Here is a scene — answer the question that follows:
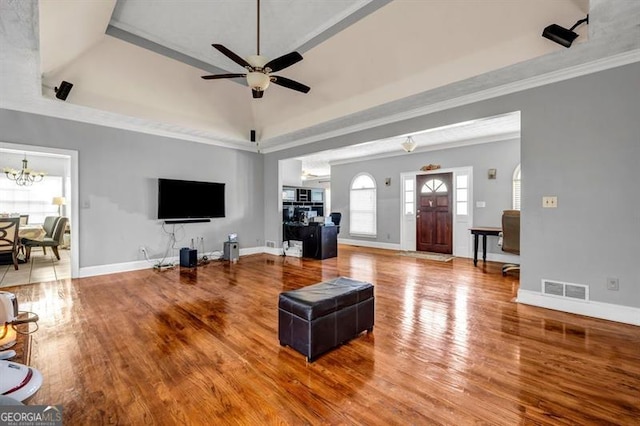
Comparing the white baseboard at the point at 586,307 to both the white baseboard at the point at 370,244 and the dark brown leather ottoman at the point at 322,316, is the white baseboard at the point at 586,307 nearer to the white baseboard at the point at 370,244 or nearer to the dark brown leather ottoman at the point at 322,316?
the dark brown leather ottoman at the point at 322,316

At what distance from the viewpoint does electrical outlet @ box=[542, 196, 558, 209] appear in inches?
130

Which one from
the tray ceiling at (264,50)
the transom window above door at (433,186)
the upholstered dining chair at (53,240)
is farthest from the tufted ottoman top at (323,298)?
the upholstered dining chair at (53,240)

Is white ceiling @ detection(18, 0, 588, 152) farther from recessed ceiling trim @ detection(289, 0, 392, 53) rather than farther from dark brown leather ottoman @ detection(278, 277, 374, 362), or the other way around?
dark brown leather ottoman @ detection(278, 277, 374, 362)

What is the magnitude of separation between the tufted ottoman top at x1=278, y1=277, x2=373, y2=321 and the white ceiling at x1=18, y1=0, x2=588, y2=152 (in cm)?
281

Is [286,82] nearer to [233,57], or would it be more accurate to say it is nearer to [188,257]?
[233,57]

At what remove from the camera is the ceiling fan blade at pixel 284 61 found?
292 cm

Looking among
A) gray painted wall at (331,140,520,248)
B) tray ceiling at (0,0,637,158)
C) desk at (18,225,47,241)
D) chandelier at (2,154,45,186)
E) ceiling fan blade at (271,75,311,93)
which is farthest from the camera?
chandelier at (2,154,45,186)

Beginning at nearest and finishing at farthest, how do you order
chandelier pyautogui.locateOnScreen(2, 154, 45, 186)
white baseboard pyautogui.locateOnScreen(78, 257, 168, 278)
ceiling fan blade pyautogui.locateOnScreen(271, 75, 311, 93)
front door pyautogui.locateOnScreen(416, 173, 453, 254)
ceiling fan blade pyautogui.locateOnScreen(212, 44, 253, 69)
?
ceiling fan blade pyautogui.locateOnScreen(212, 44, 253, 69)
ceiling fan blade pyautogui.locateOnScreen(271, 75, 311, 93)
white baseboard pyautogui.locateOnScreen(78, 257, 168, 278)
front door pyautogui.locateOnScreen(416, 173, 453, 254)
chandelier pyautogui.locateOnScreen(2, 154, 45, 186)

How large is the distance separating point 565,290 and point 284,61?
Result: 13.4ft

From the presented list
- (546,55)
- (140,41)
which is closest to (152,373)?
(140,41)

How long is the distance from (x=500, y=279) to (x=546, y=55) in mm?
3386

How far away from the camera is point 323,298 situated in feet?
7.63

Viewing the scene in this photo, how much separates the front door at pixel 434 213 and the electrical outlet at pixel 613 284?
13.4 feet

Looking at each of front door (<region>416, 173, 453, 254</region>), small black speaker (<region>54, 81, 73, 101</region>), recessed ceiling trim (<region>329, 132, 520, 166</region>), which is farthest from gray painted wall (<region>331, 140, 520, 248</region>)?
small black speaker (<region>54, 81, 73, 101</region>)
